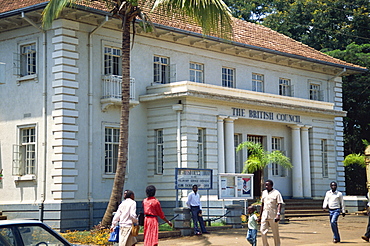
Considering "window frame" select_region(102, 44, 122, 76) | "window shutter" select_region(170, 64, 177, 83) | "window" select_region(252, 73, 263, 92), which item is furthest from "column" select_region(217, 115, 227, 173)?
"window" select_region(252, 73, 263, 92)

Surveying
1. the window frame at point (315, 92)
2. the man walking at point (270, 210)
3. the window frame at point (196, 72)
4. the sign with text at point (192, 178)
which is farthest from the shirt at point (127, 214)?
the window frame at point (315, 92)

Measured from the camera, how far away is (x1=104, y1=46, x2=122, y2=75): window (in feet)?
85.4

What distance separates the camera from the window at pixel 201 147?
26656 mm

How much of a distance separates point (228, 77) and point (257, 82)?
214 cm

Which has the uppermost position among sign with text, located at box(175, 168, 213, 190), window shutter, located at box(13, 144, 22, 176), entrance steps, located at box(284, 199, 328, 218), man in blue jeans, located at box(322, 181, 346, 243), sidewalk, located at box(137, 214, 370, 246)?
window shutter, located at box(13, 144, 22, 176)

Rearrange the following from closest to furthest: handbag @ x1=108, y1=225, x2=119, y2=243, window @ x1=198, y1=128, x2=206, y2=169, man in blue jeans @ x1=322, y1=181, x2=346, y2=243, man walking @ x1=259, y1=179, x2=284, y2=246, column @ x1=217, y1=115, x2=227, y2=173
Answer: handbag @ x1=108, y1=225, x2=119, y2=243 < man walking @ x1=259, y1=179, x2=284, y2=246 < man in blue jeans @ x1=322, y1=181, x2=346, y2=243 < window @ x1=198, y1=128, x2=206, y2=169 < column @ x1=217, y1=115, x2=227, y2=173

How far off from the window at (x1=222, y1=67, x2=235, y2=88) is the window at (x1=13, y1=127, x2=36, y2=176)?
9.85 metres

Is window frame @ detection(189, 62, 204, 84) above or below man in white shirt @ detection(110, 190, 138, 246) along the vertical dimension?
above

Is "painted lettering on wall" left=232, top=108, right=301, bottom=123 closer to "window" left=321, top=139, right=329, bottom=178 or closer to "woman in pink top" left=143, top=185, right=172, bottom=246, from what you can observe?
"window" left=321, top=139, right=329, bottom=178

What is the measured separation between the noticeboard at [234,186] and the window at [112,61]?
669cm

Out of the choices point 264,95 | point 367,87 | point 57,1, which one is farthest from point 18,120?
point 367,87

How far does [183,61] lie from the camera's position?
28.8 m

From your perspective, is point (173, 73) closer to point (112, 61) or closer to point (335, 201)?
point (112, 61)


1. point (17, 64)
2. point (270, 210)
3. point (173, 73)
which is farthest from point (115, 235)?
point (173, 73)
